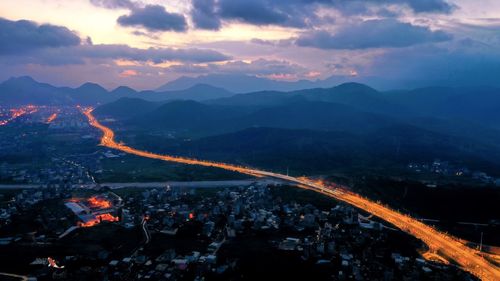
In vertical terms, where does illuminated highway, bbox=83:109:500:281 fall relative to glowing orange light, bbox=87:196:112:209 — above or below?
above

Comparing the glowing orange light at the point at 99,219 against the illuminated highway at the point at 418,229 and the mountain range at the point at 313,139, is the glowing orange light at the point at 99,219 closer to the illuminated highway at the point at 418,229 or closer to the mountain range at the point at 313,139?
the illuminated highway at the point at 418,229

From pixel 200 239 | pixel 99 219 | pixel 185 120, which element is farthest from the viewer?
pixel 185 120

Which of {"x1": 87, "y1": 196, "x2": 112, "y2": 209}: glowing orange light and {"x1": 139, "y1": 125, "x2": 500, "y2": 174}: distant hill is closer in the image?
{"x1": 87, "y1": 196, "x2": 112, "y2": 209}: glowing orange light

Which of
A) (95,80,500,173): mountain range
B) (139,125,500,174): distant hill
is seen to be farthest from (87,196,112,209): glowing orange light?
(95,80,500,173): mountain range

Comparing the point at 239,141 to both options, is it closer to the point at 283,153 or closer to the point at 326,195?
the point at 283,153

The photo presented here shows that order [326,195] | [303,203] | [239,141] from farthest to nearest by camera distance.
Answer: [239,141] < [326,195] < [303,203]

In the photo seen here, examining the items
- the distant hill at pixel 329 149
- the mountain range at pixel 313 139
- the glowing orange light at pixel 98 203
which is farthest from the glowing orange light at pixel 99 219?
the mountain range at pixel 313 139

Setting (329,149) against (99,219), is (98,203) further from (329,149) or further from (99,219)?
(329,149)

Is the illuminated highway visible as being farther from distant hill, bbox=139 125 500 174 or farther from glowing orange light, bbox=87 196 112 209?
glowing orange light, bbox=87 196 112 209

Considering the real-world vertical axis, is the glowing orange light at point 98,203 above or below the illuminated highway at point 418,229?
below

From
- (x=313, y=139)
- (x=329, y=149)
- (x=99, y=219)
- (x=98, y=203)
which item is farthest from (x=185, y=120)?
(x=99, y=219)

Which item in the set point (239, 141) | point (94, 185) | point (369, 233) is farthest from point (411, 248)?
point (239, 141)
